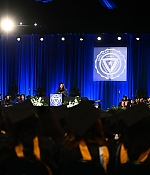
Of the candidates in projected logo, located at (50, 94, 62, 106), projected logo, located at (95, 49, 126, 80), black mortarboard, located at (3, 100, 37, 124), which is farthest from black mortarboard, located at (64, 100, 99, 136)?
projected logo, located at (95, 49, 126, 80)

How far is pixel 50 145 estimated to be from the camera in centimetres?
294

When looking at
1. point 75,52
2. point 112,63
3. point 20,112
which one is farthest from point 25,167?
point 75,52

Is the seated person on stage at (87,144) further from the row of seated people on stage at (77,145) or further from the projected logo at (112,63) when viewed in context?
the projected logo at (112,63)

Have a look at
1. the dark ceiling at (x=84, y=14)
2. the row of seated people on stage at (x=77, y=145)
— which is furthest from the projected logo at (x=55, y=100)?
the row of seated people on stage at (x=77, y=145)

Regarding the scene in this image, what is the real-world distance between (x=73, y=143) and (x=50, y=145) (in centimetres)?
18

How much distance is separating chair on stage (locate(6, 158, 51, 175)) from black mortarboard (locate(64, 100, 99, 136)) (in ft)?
1.65

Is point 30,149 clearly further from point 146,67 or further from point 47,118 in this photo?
point 146,67

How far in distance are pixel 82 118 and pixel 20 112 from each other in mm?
555

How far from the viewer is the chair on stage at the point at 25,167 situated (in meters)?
2.53

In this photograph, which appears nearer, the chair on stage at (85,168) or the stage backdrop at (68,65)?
the chair on stage at (85,168)

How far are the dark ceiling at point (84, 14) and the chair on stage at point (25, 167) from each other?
12.3m

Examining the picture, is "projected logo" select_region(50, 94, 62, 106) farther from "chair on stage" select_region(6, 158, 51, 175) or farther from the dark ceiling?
"chair on stage" select_region(6, 158, 51, 175)

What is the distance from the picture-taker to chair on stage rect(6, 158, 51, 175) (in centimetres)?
253

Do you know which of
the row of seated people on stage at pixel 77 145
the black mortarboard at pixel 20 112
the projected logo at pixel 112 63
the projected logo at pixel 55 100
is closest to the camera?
the row of seated people on stage at pixel 77 145
